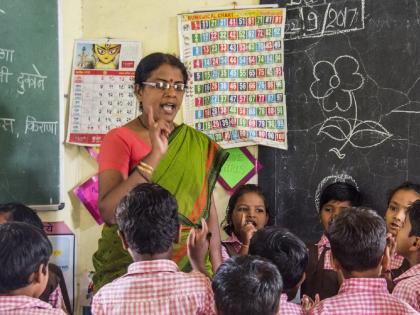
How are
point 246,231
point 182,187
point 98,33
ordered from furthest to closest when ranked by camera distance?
point 98,33
point 246,231
point 182,187

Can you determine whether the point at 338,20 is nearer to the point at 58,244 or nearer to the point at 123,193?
the point at 123,193

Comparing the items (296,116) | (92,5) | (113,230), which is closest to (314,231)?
(296,116)

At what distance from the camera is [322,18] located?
3256 millimetres

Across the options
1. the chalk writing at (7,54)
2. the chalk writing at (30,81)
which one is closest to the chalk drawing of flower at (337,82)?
the chalk writing at (30,81)

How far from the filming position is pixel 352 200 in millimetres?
3117

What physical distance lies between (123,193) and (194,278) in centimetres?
51

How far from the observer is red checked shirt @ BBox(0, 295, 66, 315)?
1749mm

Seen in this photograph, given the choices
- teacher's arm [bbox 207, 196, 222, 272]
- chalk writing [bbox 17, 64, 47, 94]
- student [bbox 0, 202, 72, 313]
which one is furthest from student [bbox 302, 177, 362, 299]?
chalk writing [bbox 17, 64, 47, 94]

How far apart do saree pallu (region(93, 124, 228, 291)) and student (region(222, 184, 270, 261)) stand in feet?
1.87

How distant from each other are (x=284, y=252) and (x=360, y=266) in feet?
0.87

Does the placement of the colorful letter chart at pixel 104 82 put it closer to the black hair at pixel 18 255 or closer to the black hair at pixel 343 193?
the black hair at pixel 343 193

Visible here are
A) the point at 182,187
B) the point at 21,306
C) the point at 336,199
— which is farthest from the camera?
the point at 336,199

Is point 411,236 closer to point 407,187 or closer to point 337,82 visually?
point 407,187

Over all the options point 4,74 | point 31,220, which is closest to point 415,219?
point 31,220
